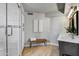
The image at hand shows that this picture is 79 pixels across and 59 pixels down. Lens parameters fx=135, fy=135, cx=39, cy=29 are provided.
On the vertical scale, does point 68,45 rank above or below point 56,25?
below

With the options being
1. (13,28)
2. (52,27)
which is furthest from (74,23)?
(13,28)

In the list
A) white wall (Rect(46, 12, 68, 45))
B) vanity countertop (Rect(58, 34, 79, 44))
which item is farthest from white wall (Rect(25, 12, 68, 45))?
vanity countertop (Rect(58, 34, 79, 44))

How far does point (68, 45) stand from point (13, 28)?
1397 mm

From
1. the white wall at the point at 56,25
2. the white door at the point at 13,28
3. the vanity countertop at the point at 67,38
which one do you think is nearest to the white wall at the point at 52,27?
the white wall at the point at 56,25

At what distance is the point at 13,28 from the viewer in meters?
3.35

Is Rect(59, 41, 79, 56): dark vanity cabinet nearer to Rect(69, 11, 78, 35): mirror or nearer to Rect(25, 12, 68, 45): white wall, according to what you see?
Rect(25, 12, 68, 45): white wall

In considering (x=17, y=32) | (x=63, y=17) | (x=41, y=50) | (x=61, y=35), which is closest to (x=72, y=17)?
(x=63, y=17)

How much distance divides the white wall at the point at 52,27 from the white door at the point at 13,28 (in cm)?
29

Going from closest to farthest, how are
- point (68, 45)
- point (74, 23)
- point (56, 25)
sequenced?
point (68, 45)
point (74, 23)
point (56, 25)

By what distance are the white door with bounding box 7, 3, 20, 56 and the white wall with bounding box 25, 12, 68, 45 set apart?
287mm

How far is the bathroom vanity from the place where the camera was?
9.79 feet

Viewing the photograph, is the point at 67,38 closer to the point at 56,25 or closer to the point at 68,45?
the point at 68,45

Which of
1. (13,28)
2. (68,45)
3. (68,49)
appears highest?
(13,28)

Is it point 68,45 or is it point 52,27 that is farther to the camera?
point 52,27
